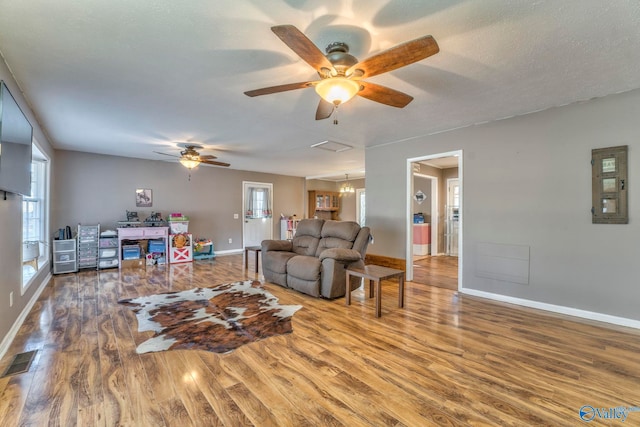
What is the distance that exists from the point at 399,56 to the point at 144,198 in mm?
6629

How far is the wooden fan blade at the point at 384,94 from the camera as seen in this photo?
7.04 ft

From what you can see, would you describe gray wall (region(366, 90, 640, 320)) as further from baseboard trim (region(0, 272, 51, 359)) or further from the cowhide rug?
baseboard trim (region(0, 272, 51, 359))

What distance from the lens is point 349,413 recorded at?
64.5 inches

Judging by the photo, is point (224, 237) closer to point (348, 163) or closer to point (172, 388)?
point (348, 163)

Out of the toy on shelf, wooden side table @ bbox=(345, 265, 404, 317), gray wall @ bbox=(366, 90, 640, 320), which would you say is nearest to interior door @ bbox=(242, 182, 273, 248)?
the toy on shelf

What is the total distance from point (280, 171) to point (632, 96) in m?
6.97

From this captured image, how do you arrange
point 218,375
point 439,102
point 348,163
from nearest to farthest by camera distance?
point 218,375
point 439,102
point 348,163

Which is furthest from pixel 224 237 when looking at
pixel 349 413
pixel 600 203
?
pixel 600 203

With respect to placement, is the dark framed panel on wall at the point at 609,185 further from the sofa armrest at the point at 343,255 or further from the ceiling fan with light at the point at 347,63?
the sofa armrest at the point at 343,255

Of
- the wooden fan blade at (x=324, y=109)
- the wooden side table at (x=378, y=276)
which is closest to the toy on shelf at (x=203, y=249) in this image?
the wooden side table at (x=378, y=276)

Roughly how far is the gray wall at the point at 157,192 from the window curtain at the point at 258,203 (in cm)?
25

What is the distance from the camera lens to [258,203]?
844cm

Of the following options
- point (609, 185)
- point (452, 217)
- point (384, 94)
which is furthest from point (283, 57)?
point (452, 217)

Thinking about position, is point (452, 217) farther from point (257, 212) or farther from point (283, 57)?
point (283, 57)
